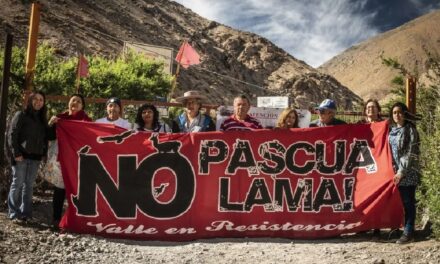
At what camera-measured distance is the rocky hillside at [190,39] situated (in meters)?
44.4

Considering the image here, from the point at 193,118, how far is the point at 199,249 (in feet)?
6.30

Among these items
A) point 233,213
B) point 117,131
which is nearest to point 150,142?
point 117,131

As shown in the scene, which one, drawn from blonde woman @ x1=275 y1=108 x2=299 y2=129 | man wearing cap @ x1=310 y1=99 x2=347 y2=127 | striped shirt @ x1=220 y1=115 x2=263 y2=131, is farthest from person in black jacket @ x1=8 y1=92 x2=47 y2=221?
man wearing cap @ x1=310 y1=99 x2=347 y2=127

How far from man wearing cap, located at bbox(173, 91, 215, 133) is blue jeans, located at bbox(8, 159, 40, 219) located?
1.99 metres

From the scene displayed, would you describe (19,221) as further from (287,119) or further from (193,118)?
(287,119)

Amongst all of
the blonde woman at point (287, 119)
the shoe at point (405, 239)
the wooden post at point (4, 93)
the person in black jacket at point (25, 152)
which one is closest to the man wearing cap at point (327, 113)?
the blonde woman at point (287, 119)

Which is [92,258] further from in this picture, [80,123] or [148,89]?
[148,89]

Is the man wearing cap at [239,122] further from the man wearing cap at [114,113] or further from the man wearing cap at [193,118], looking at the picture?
the man wearing cap at [114,113]

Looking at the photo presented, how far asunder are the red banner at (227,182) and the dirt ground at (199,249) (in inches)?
8.9

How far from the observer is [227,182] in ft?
21.6

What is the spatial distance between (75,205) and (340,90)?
282ft

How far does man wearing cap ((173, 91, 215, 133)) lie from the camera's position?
22.3 feet

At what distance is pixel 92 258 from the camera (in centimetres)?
536

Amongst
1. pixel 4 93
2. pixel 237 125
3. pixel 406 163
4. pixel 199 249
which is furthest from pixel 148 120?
pixel 406 163
